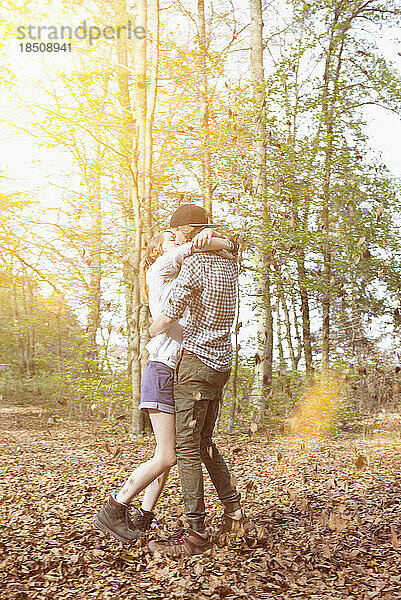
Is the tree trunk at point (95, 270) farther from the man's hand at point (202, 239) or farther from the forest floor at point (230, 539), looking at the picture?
the man's hand at point (202, 239)

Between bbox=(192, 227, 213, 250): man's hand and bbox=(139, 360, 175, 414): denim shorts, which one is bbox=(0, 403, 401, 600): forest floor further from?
bbox=(192, 227, 213, 250): man's hand

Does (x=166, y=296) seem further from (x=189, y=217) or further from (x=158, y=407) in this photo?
(x=158, y=407)

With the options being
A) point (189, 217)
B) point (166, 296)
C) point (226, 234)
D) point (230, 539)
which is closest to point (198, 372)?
point (166, 296)

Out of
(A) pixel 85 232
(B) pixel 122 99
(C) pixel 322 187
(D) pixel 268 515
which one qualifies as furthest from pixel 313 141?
(D) pixel 268 515

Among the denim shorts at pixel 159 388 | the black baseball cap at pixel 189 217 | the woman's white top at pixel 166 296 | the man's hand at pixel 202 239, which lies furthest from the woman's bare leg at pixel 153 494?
the black baseball cap at pixel 189 217

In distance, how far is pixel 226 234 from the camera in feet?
35.6

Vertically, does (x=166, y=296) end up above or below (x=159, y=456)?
above

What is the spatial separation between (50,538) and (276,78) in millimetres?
9815

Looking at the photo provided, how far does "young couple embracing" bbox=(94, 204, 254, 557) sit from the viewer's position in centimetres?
→ 365

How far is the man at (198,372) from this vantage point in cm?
364

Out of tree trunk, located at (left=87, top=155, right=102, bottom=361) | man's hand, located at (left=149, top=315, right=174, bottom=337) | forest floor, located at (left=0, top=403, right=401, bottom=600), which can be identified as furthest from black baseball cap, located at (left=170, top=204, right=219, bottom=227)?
tree trunk, located at (left=87, top=155, right=102, bottom=361)

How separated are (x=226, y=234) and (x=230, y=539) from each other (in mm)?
7553

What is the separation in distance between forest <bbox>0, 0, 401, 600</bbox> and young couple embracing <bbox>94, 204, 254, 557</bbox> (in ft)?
0.70

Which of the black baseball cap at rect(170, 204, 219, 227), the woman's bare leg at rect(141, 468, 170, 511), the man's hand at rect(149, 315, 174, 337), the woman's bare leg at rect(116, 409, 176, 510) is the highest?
the black baseball cap at rect(170, 204, 219, 227)
